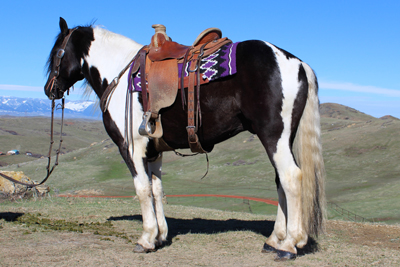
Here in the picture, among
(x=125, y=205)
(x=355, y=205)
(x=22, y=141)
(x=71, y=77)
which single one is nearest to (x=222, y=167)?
(x=355, y=205)

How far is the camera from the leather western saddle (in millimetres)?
5555

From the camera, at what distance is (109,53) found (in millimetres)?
6836

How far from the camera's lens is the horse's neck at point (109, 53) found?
670 centimetres

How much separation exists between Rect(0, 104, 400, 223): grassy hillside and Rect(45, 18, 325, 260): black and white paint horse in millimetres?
18486

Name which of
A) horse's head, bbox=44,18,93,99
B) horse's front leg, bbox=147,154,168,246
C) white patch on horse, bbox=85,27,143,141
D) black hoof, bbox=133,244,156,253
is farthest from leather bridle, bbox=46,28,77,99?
black hoof, bbox=133,244,156,253

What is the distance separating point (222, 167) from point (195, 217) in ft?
162

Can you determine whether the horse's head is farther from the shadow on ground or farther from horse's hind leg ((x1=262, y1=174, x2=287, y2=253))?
horse's hind leg ((x1=262, y1=174, x2=287, y2=253))

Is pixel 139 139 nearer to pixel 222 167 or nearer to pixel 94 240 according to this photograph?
pixel 94 240

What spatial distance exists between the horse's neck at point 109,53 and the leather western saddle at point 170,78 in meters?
0.69

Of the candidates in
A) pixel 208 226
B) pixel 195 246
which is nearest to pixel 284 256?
pixel 195 246

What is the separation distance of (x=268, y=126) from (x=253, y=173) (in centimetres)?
4752

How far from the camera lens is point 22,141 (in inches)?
4429

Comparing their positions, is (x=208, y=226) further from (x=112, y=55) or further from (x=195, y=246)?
(x=112, y=55)

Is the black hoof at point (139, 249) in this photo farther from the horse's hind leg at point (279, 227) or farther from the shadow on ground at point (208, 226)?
the horse's hind leg at point (279, 227)
